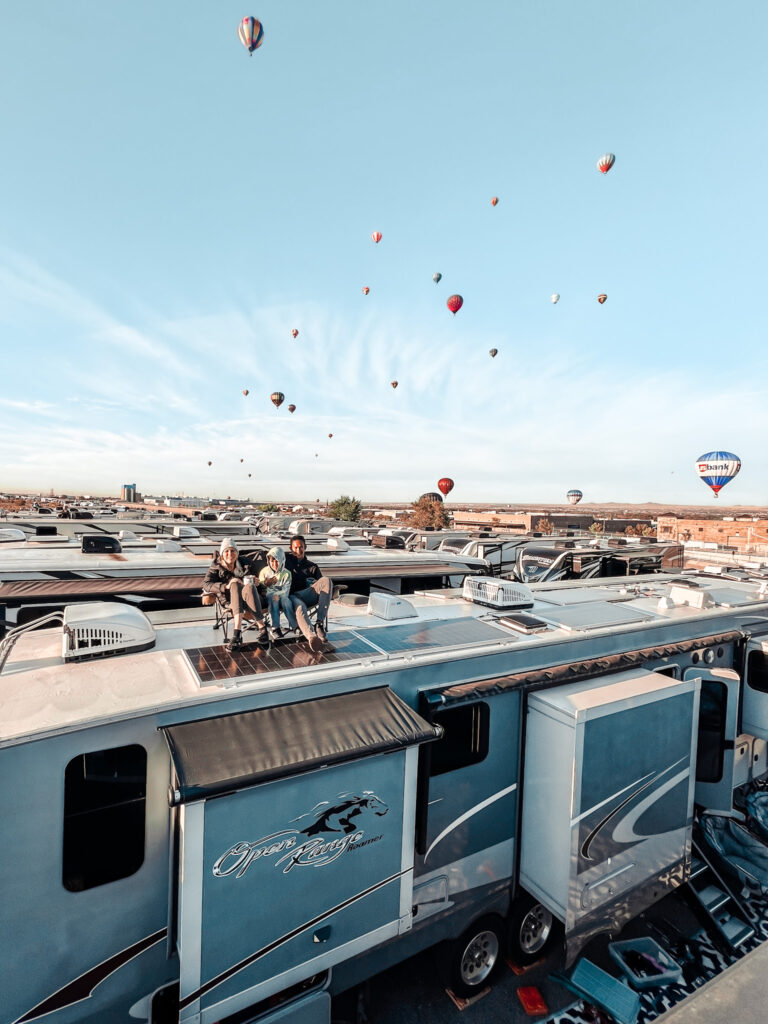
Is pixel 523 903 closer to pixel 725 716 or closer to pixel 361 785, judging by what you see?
pixel 361 785

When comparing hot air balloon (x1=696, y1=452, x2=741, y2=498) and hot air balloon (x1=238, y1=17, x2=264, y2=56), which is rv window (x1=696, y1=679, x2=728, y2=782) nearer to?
hot air balloon (x1=238, y1=17, x2=264, y2=56)

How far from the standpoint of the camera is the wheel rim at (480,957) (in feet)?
18.2

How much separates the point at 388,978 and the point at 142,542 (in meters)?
10.0

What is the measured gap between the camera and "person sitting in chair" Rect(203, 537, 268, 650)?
539cm

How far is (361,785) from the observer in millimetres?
4316

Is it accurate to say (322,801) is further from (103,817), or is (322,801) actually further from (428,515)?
(428,515)

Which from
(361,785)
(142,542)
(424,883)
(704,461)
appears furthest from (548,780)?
(704,461)

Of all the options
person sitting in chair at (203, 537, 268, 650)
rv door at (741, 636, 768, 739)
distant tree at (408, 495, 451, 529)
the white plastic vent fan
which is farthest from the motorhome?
distant tree at (408, 495, 451, 529)

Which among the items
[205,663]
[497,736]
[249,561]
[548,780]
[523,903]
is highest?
[249,561]

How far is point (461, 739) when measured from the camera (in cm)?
536

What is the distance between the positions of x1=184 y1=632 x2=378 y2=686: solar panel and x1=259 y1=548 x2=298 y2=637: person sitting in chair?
32 cm

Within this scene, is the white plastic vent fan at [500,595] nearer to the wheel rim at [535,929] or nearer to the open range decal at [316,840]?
the wheel rim at [535,929]

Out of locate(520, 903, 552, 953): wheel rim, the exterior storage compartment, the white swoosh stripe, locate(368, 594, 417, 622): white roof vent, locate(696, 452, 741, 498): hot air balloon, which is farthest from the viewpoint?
locate(696, 452, 741, 498): hot air balloon

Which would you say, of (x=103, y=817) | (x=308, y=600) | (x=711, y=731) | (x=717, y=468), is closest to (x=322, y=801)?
(x=103, y=817)
